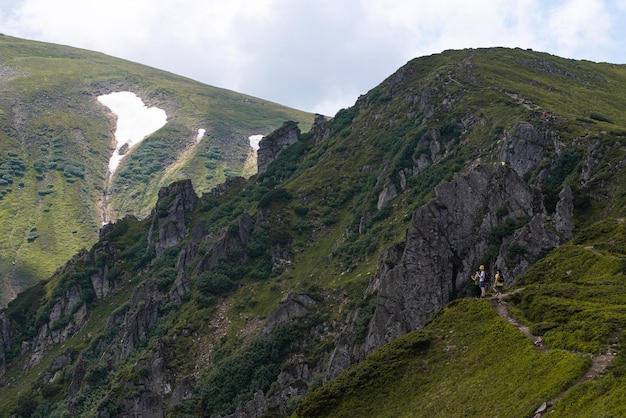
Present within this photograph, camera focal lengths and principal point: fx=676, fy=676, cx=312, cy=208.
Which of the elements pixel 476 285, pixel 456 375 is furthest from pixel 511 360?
pixel 476 285

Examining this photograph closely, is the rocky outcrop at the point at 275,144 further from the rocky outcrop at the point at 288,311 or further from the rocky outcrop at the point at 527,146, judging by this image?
the rocky outcrop at the point at 527,146

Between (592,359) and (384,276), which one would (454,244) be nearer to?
(384,276)

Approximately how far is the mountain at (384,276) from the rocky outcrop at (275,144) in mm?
830

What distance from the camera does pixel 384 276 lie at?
226 ft

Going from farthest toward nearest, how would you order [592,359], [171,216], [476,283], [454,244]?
[171,216] → [454,244] → [476,283] → [592,359]

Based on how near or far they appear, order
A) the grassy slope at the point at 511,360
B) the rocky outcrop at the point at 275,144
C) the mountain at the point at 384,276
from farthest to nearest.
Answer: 1. the rocky outcrop at the point at 275,144
2. the mountain at the point at 384,276
3. the grassy slope at the point at 511,360

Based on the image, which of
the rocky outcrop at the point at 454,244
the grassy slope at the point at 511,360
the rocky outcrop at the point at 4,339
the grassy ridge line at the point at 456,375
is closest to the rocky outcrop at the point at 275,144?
the rocky outcrop at the point at 4,339

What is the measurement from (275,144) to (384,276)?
10947 centimetres

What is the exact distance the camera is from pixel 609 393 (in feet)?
90.3

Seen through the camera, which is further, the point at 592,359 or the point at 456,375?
the point at 456,375

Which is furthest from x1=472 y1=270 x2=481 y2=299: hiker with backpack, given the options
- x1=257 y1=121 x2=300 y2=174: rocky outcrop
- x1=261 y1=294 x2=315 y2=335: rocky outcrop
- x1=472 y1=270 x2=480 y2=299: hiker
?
x1=257 y1=121 x2=300 y2=174: rocky outcrop

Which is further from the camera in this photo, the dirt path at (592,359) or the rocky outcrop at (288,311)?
the rocky outcrop at (288,311)

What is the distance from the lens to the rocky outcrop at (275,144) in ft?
567

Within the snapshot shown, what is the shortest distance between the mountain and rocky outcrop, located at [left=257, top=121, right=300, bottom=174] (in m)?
0.83
